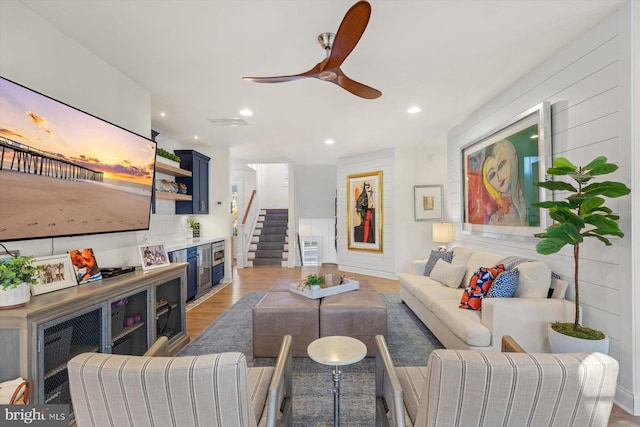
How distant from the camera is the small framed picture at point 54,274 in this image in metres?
1.86

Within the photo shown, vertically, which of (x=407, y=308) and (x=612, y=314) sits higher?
(x=612, y=314)

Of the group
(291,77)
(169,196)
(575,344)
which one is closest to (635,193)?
(575,344)

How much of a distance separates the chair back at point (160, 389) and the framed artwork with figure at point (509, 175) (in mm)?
2973

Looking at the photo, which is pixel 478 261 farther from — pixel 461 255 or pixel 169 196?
pixel 169 196

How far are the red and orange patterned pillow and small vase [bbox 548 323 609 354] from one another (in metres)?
0.72

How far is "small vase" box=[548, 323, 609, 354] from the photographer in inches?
73.7

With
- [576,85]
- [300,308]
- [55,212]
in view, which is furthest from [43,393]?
[576,85]

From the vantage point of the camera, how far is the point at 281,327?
272 centimetres

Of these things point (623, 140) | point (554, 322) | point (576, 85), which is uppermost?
point (576, 85)

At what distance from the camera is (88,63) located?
243cm

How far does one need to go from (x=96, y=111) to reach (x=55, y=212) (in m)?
0.99

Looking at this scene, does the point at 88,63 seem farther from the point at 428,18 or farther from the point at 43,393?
the point at 428,18

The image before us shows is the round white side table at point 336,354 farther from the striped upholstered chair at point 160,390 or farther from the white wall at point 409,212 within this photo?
the white wall at point 409,212

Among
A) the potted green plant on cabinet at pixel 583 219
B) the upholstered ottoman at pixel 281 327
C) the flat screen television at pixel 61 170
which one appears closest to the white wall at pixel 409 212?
the upholstered ottoman at pixel 281 327
